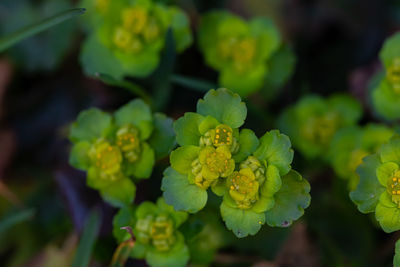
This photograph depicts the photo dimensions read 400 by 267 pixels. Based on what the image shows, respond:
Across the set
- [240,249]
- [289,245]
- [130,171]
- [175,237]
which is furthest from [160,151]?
[289,245]

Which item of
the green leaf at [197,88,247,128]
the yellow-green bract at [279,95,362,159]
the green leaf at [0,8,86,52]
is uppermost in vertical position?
the green leaf at [0,8,86,52]

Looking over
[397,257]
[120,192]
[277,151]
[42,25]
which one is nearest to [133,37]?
[42,25]

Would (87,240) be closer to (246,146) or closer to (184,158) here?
(184,158)

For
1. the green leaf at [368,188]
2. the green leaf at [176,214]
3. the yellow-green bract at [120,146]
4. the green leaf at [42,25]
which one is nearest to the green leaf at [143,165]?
the yellow-green bract at [120,146]

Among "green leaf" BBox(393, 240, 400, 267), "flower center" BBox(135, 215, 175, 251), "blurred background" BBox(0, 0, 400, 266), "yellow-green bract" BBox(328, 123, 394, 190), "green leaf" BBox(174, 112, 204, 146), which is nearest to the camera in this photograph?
"green leaf" BBox(393, 240, 400, 267)

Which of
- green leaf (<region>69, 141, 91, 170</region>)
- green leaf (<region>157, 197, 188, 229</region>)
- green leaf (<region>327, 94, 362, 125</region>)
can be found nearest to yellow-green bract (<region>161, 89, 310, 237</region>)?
green leaf (<region>157, 197, 188, 229</region>)

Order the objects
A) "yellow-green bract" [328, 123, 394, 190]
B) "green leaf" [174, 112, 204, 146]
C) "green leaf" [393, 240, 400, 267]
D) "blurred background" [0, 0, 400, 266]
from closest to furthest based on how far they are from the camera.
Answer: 1. "green leaf" [393, 240, 400, 267]
2. "green leaf" [174, 112, 204, 146]
3. "yellow-green bract" [328, 123, 394, 190]
4. "blurred background" [0, 0, 400, 266]

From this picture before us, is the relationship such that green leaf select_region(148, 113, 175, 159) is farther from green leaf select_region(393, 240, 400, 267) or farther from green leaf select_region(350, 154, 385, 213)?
green leaf select_region(393, 240, 400, 267)
